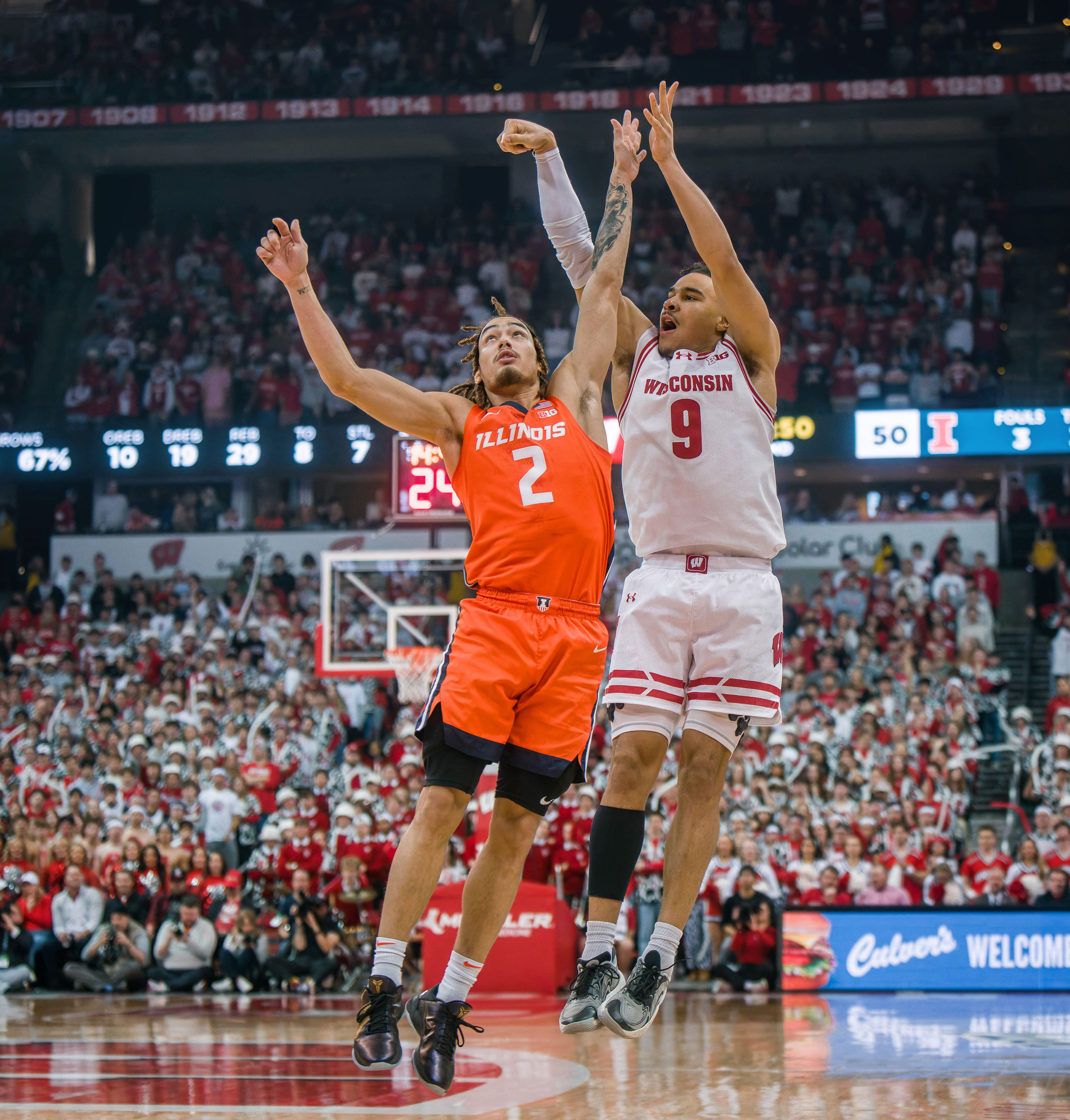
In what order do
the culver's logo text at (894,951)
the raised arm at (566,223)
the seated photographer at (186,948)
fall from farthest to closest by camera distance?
the seated photographer at (186,948) < the culver's logo text at (894,951) < the raised arm at (566,223)

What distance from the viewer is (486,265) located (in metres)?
25.5

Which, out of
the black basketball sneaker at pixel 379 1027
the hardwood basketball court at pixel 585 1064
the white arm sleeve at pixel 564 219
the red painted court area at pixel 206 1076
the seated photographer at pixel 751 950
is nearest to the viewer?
the black basketball sneaker at pixel 379 1027

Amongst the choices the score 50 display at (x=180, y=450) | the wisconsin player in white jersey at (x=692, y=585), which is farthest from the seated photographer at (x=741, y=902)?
the score 50 display at (x=180, y=450)

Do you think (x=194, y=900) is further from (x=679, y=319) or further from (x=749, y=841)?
(x=679, y=319)

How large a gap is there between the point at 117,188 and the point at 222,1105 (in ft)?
82.2

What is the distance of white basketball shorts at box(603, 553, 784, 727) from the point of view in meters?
5.41

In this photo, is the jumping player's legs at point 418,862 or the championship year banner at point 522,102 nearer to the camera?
the jumping player's legs at point 418,862

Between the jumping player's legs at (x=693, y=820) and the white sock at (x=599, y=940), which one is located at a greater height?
the jumping player's legs at (x=693, y=820)

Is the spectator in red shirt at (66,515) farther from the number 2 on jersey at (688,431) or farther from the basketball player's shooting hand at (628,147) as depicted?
the number 2 on jersey at (688,431)

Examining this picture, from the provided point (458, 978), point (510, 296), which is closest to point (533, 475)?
point (458, 978)

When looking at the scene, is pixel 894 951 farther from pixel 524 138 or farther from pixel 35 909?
pixel 524 138

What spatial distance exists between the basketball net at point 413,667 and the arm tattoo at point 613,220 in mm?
9013

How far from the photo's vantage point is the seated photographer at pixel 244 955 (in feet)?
44.8

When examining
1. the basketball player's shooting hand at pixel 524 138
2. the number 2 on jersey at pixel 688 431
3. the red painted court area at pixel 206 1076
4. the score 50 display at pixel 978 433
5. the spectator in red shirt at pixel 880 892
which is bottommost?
the red painted court area at pixel 206 1076
